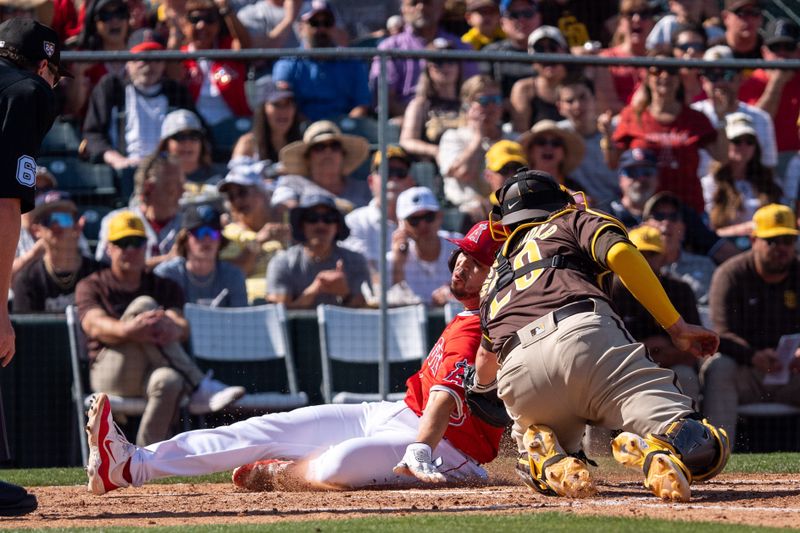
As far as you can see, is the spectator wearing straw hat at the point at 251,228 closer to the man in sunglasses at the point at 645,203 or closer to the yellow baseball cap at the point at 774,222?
the man in sunglasses at the point at 645,203

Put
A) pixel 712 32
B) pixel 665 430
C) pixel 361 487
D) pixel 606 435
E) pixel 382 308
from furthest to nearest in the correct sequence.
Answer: pixel 712 32, pixel 382 308, pixel 606 435, pixel 361 487, pixel 665 430

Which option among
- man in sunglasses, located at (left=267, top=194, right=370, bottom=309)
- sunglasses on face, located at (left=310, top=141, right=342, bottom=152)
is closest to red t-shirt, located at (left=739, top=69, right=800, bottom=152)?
sunglasses on face, located at (left=310, top=141, right=342, bottom=152)

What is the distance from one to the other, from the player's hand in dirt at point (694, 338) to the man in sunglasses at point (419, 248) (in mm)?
3957

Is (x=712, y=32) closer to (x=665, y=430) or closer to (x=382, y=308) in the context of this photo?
(x=382, y=308)

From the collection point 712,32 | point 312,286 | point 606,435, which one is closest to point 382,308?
point 312,286

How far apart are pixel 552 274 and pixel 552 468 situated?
74 cm

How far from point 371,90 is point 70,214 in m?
2.71

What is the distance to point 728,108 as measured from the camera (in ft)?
32.3

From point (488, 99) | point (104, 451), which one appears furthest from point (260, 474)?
point (488, 99)

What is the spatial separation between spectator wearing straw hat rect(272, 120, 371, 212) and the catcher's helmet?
4119mm

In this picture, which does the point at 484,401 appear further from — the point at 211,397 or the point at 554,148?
the point at 554,148

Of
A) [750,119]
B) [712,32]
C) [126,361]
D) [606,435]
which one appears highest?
[712,32]

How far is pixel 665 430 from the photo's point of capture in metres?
4.57

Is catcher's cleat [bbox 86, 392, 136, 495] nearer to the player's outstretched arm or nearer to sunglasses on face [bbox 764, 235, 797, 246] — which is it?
the player's outstretched arm
